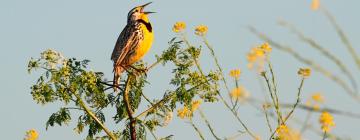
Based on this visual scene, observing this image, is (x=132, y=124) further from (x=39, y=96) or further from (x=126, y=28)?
(x=126, y=28)

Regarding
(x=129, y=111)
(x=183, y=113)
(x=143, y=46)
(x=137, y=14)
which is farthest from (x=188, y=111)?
(x=137, y=14)

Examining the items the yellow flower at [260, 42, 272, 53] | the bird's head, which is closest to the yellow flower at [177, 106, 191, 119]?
the yellow flower at [260, 42, 272, 53]

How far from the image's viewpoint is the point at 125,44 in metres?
11.4

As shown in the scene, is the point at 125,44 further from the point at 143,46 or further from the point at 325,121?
the point at 325,121

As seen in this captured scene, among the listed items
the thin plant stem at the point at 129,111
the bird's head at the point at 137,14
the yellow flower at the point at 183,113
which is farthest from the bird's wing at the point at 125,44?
the yellow flower at the point at 183,113

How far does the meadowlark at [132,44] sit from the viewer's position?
432 inches

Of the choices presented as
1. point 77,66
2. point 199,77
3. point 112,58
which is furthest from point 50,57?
point 112,58

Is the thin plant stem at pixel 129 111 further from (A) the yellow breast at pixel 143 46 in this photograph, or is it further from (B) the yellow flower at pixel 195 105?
(A) the yellow breast at pixel 143 46

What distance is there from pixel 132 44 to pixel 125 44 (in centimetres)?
14

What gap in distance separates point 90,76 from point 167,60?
3.06 feet

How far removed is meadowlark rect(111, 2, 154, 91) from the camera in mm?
10961

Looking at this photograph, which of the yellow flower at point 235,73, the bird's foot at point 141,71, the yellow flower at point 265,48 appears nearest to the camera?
the yellow flower at point 265,48

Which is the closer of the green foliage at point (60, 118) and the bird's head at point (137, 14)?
the green foliage at point (60, 118)

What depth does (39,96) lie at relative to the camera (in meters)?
7.89
